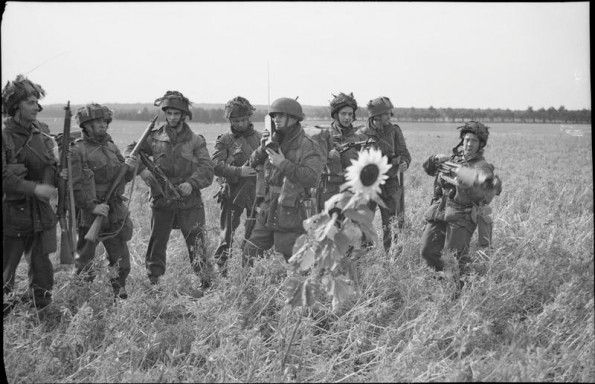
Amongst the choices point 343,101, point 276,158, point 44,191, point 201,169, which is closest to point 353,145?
point 343,101

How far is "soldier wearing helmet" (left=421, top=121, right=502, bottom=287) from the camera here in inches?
180

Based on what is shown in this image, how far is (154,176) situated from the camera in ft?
16.7

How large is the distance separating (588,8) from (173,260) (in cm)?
519

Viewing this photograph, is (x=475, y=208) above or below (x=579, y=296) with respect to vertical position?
above

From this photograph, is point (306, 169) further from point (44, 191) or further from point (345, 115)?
point (44, 191)

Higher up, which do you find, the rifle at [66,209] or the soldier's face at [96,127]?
the soldier's face at [96,127]

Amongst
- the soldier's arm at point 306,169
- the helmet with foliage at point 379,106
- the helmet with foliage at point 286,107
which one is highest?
the helmet with foliage at point 379,106

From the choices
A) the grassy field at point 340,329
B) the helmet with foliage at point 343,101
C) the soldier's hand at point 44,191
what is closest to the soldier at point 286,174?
the grassy field at point 340,329

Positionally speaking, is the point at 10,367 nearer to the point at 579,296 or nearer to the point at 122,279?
the point at 122,279

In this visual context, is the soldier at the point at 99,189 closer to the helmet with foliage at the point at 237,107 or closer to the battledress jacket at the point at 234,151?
the battledress jacket at the point at 234,151

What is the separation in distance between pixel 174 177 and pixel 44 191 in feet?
5.06

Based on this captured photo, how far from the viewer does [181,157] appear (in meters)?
5.27

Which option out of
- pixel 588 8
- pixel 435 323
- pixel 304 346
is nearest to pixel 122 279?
pixel 304 346

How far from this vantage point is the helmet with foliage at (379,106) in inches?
255
